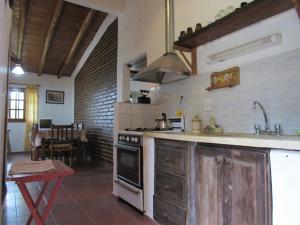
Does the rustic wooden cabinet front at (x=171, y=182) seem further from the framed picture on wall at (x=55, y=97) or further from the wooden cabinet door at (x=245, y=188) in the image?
the framed picture on wall at (x=55, y=97)

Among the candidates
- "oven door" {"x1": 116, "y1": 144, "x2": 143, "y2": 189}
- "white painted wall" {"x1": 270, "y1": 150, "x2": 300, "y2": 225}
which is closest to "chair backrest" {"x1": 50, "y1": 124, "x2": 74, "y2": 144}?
"oven door" {"x1": 116, "y1": 144, "x2": 143, "y2": 189}

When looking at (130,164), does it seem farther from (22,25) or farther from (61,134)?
(22,25)

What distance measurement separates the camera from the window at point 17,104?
7523 mm

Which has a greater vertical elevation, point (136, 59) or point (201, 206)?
point (136, 59)

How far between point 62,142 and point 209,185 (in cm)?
445

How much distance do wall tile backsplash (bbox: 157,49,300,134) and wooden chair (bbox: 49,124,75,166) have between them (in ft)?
11.8

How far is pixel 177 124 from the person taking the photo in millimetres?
2941

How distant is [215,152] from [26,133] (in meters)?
7.65

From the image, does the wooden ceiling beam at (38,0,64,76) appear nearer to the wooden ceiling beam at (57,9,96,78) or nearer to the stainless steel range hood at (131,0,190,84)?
the wooden ceiling beam at (57,9,96,78)

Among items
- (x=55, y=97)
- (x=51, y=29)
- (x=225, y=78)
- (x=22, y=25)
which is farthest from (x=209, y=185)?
(x=55, y=97)

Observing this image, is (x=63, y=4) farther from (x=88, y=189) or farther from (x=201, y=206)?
(x=201, y=206)

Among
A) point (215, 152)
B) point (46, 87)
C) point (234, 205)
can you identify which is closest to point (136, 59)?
point (215, 152)

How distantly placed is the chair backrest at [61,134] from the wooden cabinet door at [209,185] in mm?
4261

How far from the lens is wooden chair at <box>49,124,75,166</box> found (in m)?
5.19
